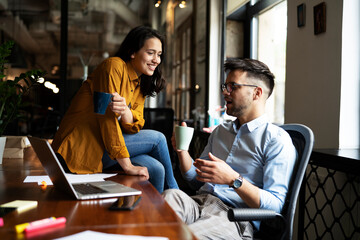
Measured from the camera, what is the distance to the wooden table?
0.80 metres

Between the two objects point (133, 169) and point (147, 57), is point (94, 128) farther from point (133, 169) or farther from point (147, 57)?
point (147, 57)

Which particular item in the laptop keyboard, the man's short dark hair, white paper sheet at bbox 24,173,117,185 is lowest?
white paper sheet at bbox 24,173,117,185

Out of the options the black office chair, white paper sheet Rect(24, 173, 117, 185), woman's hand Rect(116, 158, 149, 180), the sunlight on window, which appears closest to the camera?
the black office chair

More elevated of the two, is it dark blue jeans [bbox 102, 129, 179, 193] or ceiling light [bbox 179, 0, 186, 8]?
ceiling light [bbox 179, 0, 186, 8]

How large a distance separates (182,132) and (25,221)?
2.14 ft

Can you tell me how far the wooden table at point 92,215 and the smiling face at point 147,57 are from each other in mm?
877

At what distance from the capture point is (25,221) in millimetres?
871

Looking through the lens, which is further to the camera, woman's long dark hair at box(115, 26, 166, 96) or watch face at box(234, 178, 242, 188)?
woman's long dark hair at box(115, 26, 166, 96)

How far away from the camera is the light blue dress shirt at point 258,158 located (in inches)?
52.4

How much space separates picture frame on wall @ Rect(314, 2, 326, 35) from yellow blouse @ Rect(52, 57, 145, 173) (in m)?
1.27

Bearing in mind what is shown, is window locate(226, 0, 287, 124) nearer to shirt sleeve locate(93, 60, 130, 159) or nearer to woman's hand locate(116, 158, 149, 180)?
shirt sleeve locate(93, 60, 130, 159)

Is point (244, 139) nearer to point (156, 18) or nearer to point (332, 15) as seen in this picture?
point (332, 15)

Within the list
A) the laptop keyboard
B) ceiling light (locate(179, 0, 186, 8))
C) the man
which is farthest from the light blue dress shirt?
ceiling light (locate(179, 0, 186, 8))

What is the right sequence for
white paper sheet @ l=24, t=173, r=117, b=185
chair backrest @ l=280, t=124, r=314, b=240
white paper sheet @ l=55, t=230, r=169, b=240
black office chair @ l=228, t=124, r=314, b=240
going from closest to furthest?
1. white paper sheet @ l=55, t=230, r=169, b=240
2. black office chair @ l=228, t=124, r=314, b=240
3. chair backrest @ l=280, t=124, r=314, b=240
4. white paper sheet @ l=24, t=173, r=117, b=185
